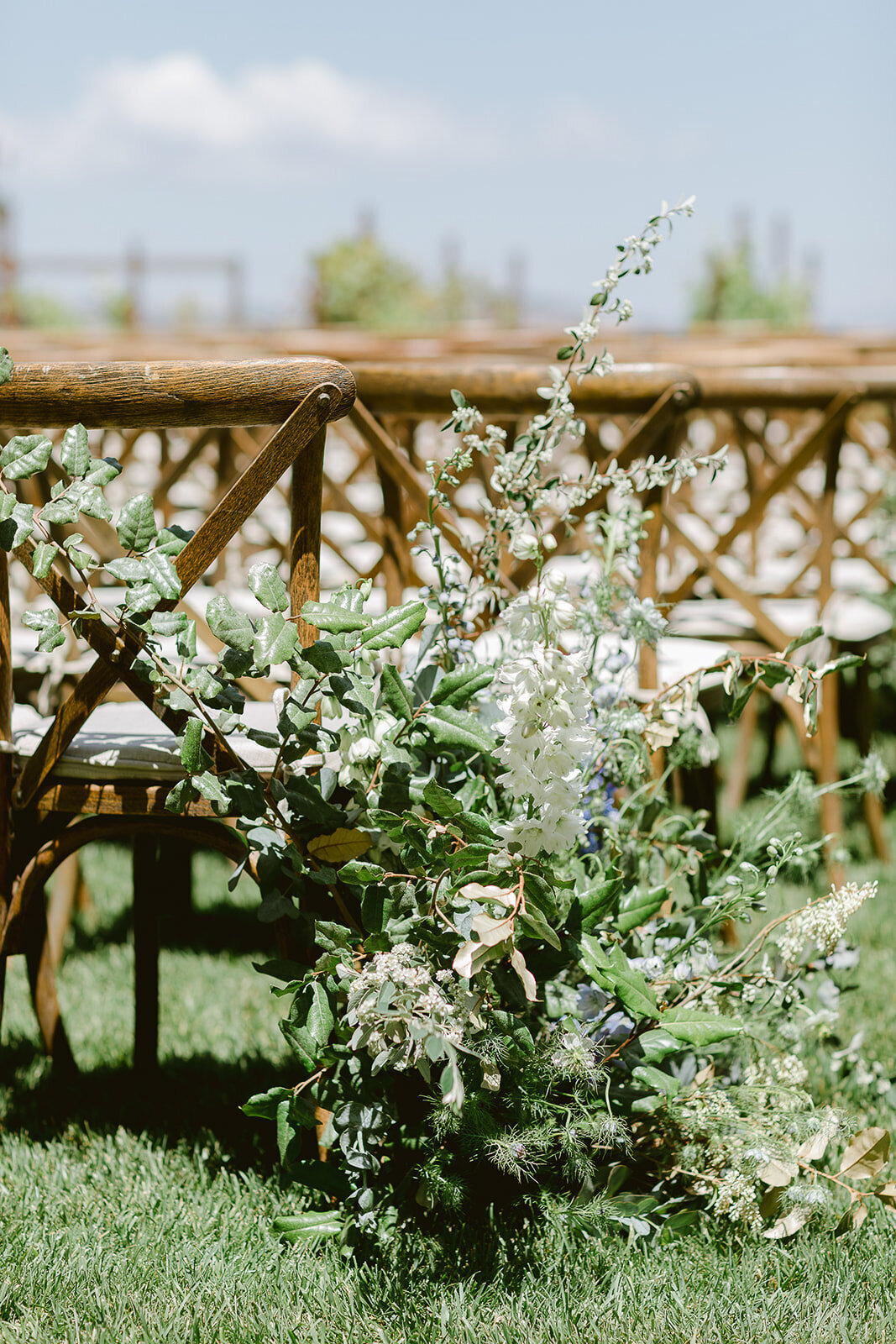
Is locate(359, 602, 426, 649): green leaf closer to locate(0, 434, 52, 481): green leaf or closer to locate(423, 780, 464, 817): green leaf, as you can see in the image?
locate(423, 780, 464, 817): green leaf

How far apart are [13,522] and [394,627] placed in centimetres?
46

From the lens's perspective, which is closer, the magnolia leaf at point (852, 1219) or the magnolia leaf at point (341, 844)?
the magnolia leaf at point (341, 844)

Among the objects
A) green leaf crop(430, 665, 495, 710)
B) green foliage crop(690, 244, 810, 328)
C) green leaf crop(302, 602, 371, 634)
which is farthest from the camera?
green foliage crop(690, 244, 810, 328)

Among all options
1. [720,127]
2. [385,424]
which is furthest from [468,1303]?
[720,127]

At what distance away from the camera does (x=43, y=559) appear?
137 centimetres

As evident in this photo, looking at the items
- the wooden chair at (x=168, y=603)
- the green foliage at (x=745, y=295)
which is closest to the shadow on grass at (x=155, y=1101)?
the wooden chair at (x=168, y=603)

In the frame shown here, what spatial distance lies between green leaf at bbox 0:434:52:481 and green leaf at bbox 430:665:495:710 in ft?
1.75

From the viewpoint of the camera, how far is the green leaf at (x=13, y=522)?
4.56 feet

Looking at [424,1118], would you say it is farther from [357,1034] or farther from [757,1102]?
[757,1102]

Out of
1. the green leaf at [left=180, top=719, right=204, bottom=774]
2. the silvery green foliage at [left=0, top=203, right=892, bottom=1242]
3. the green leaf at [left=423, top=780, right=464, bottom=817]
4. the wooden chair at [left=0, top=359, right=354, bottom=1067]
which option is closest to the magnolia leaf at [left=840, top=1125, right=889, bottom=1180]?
the silvery green foliage at [left=0, top=203, right=892, bottom=1242]

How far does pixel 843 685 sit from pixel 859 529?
201 cm

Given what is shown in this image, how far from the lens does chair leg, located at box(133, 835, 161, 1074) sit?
1.99 metres

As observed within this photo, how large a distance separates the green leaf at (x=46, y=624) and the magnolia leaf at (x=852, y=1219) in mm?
1256

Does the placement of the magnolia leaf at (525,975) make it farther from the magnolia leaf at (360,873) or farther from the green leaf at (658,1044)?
the green leaf at (658,1044)
